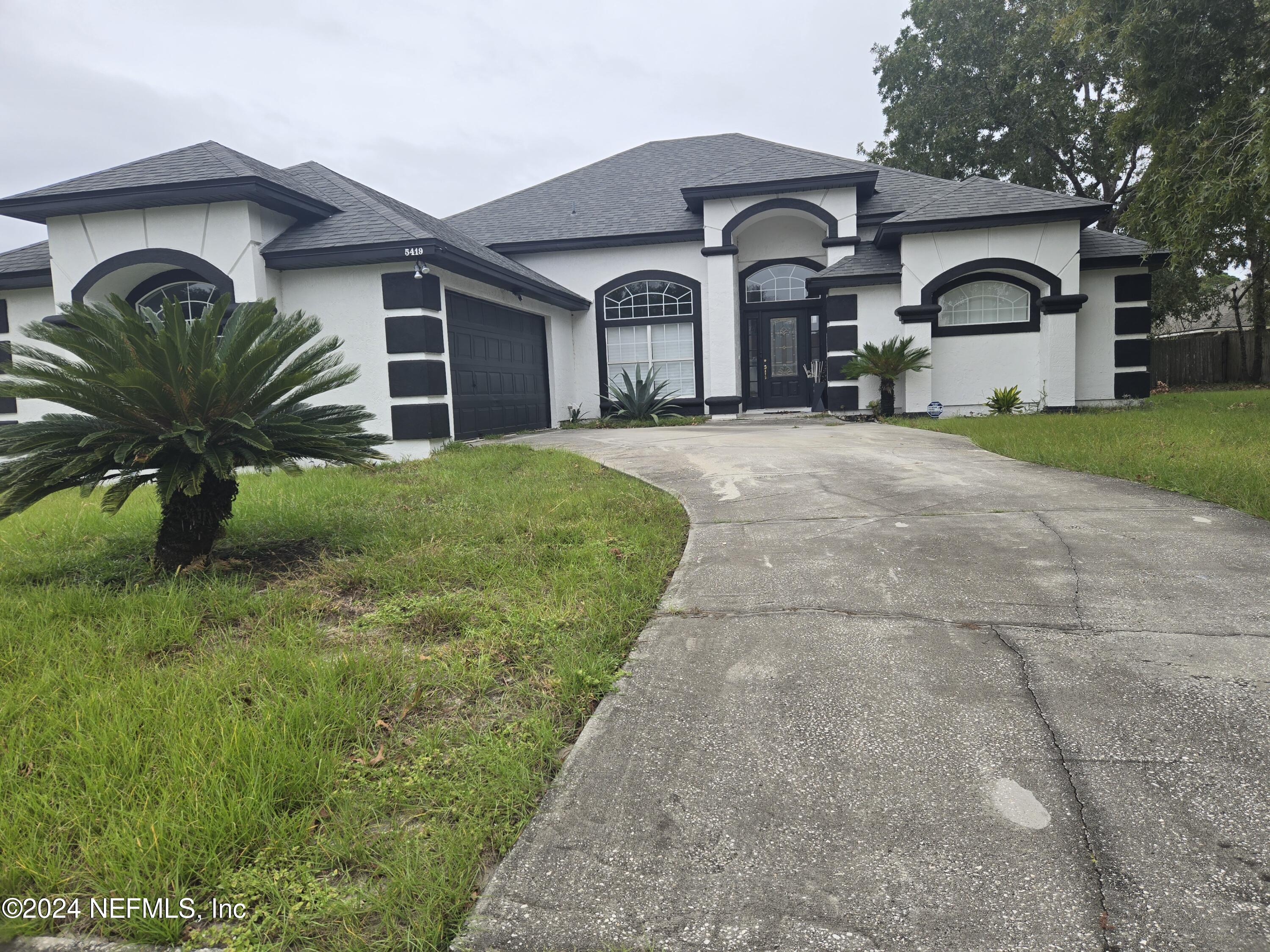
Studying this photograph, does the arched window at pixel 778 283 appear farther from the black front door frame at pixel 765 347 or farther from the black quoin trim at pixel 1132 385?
the black quoin trim at pixel 1132 385

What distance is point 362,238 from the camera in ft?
36.3

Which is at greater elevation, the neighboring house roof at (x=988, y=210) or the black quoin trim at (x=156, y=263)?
the neighboring house roof at (x=988, y=210)

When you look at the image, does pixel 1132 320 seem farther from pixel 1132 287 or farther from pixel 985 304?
pixel 985 304

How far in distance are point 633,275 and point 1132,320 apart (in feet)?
34.2

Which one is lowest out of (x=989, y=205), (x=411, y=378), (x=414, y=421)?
(x=414, y=421)

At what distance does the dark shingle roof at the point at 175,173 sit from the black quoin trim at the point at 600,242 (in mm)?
6609

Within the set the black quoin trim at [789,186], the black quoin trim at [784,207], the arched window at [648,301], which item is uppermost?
the black quoin trim at [789,186]

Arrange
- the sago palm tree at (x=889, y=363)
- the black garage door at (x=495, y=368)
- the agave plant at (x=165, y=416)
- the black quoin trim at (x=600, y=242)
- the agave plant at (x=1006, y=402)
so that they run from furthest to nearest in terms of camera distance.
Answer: the black quoin trim at (x=600, y=242) < the sago palm tree at (x=889, y=363) < the agave plant at (x=1006, y=402) < the black garage door at (x=495, y=368) < the agave plant at (x=165, y=416)

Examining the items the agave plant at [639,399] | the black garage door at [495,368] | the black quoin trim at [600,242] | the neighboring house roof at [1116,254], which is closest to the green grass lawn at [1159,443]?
the neighboring house roof at [1116,254]

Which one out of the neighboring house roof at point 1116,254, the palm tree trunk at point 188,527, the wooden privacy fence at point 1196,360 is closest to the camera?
the palm tree trunk at point 188,527

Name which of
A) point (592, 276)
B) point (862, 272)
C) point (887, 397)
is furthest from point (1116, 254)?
point (592, 276)

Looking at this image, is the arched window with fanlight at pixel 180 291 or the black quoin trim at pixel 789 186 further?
the black quoin trim at pixel 789 186

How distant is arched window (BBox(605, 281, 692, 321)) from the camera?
698 inches

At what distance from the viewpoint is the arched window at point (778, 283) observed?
17719 millimetres
